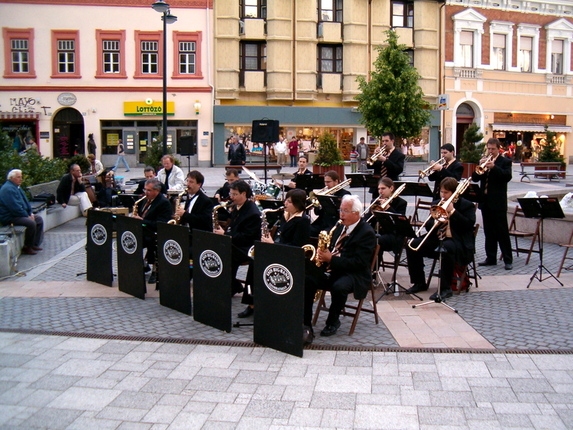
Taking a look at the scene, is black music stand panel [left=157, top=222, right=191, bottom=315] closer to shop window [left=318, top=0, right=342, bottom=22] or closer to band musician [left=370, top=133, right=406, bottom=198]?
band musician [left=370, top=133, right=406, bottom=198]

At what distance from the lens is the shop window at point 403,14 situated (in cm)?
3719

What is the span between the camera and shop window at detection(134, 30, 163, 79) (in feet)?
109

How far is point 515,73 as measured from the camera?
38781 mm

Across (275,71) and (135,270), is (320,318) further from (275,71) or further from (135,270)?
(275,71)

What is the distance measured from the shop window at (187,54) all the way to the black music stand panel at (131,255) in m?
26.5

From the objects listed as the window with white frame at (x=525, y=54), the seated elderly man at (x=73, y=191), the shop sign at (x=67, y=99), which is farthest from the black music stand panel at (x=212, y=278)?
the window with white frame at (x=525, y=54)

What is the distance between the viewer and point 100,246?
360 inches

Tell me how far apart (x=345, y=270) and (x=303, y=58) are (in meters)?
29.8

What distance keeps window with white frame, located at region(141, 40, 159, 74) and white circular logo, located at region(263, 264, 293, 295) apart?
95.9 feet

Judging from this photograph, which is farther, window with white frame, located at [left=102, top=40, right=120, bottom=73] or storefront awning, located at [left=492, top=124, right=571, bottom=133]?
storefront awning, located at [left=492, top=124, right=571, bottom=133]

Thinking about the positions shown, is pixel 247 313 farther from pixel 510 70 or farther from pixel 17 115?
pixel 510 70

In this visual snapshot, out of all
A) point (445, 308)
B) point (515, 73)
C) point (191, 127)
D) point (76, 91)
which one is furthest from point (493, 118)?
point (445, 308)

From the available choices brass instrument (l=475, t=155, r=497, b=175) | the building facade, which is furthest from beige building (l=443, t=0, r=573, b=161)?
brass instrument (l=475, t=155, r=497, b=175)

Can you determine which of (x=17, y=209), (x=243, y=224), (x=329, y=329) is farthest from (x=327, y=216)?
(x=17, y=209)
